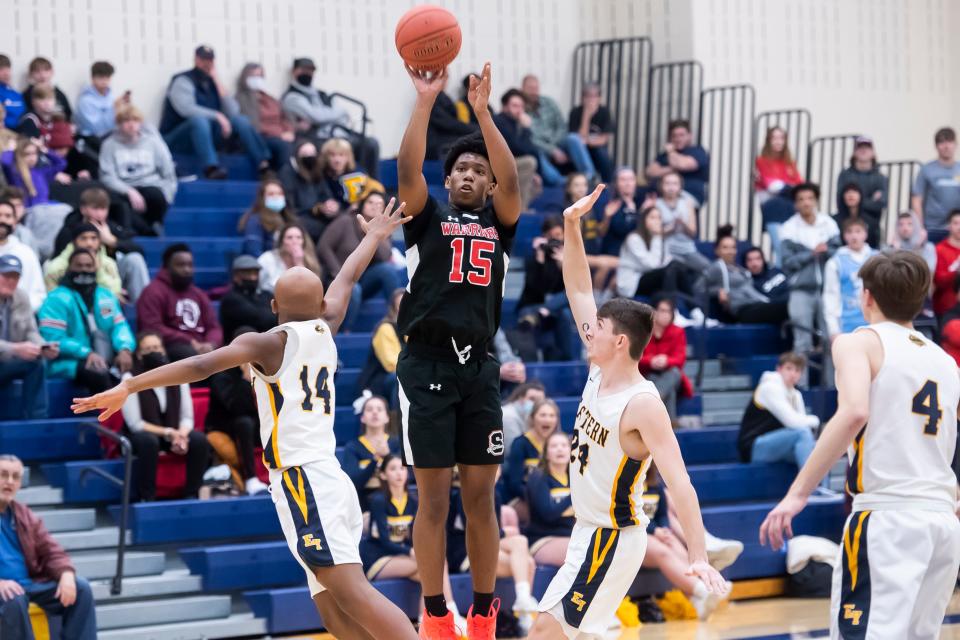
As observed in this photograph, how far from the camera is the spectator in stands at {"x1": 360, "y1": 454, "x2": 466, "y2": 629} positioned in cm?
959

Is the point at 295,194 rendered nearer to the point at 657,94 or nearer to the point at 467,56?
the point at 467,56

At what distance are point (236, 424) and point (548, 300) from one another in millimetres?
3598

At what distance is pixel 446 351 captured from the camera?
21.0 ft

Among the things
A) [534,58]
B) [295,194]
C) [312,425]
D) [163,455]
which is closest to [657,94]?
[534,58]

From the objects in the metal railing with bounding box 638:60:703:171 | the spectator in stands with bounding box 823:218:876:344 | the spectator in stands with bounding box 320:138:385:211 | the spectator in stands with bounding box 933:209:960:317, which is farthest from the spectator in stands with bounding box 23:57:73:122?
the spectator in stands with bounding box 933:209:960:317

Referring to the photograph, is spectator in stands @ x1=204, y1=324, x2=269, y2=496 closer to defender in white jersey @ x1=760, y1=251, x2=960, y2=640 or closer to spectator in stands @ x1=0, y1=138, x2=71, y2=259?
spectator in stands @ x1=0, y1=138, x2=71, y2=259

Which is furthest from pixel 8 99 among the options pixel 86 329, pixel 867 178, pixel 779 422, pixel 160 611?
pixel 867 178

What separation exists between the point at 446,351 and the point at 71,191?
22.0 ft

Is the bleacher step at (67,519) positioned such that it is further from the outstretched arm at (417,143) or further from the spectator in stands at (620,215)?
the spectator in stands at (620,215)

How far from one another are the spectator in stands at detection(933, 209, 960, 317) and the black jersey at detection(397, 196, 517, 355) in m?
8.55

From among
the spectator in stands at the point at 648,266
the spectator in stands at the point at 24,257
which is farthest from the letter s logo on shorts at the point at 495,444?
the spectator in stands at the point at 648,266

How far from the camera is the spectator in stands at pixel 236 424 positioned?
10.2 m

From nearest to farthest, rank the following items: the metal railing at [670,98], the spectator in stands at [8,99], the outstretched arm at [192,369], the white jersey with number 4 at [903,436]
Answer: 1. the outstretched arm at [192,369]
2. the white jersey with number 4 at [903,436]
3. the spectator in stands at [8,99]
4. the metal railing at [670,98]

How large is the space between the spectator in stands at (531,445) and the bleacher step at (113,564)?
2602 millimetres
